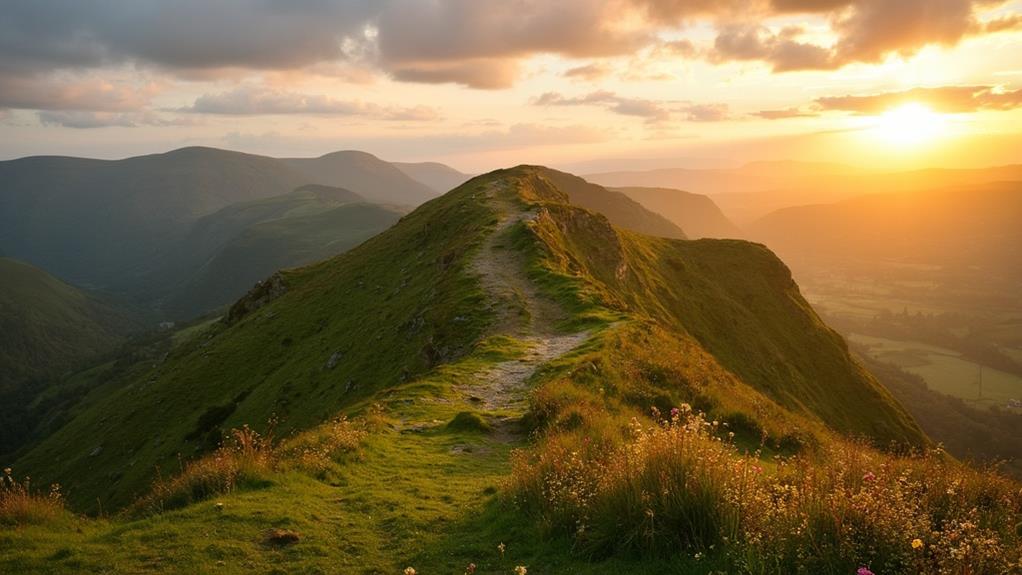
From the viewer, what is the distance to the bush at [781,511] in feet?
22.4

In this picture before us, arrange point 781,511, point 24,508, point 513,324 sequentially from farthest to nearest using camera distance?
point 513,324 < point 24,508 < point 781,511

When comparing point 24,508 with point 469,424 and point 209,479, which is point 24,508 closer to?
point 209,479

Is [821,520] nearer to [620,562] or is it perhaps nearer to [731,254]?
[620,562]

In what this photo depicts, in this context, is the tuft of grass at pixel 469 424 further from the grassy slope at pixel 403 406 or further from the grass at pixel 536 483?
the grassy slope at pixel 403 406

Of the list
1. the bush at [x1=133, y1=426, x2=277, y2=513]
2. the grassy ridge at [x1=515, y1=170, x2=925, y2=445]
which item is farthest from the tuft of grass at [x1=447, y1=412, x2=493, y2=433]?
the grassy ridge at [x1=515, y1=170, x2=925, y2=445]

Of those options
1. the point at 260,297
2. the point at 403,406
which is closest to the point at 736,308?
the point at 403,406

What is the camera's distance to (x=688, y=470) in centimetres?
854

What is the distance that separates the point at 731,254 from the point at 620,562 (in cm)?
9980

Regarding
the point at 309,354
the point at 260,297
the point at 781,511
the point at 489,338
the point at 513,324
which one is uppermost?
the point at 781,511

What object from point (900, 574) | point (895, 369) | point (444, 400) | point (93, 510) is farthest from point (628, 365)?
point (895, 369)

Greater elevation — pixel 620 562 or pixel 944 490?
pixel 944 490

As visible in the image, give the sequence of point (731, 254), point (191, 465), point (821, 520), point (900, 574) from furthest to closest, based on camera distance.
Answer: point (731, 254), point (191, 465), point (821, 520), point (900, 574)

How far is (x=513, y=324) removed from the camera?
33.3 meters

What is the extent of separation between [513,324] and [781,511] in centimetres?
2588
